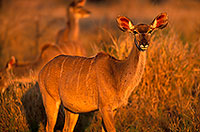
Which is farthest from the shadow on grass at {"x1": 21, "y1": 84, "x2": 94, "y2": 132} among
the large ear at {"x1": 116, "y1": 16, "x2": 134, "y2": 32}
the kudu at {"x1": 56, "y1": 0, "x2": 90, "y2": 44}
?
the kudu at {"x1": 56, "y1": 0, "x2": 90, "y2": 44}

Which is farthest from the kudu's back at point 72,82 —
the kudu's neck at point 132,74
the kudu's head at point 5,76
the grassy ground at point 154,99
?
the kudu's head at point 5,76

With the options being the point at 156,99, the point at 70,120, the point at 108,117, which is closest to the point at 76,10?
the point at 156,99

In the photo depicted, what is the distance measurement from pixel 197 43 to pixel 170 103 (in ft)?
5.54

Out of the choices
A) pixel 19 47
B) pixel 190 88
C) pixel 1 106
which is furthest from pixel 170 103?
pixel 19 47

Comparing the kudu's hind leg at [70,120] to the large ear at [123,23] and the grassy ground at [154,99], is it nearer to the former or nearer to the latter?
the grassy ground at [154,99]

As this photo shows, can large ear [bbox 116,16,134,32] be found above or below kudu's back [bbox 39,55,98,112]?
above

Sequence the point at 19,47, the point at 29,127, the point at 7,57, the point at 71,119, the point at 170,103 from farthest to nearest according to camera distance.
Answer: the point at 19,47, the point at 7,57, the point at 170,103, the point at 29,127, the point at 71,119

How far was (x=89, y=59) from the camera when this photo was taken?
4711mm

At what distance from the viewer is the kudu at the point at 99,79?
4.21 metres

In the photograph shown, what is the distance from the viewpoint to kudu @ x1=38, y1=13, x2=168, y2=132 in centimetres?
421

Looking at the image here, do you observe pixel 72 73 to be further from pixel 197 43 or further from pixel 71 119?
pixel 197 43

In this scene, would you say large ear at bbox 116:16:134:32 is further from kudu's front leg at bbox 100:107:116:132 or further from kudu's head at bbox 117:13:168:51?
kudu's front leg at bbox 100:107:116:132

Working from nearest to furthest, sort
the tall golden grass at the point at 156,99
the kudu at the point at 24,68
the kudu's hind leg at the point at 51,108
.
→ 1. the kudu's hind leg at the point at 51,108
2. the tall golden grass at the point at 156,99
3. the kudu at the point at 24,68

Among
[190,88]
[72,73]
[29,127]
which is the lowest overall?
[29,127]
